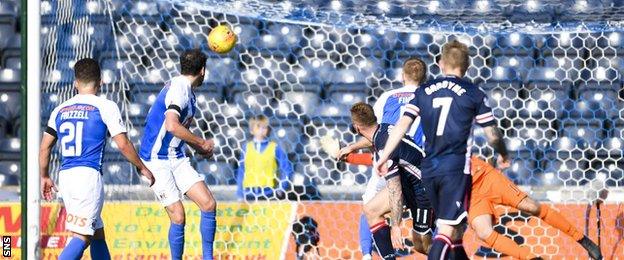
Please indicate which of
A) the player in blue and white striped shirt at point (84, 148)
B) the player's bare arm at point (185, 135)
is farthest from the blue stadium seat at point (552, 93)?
the player in blue and white striped shirt at point (84, 148)

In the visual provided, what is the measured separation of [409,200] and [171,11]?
11.6 feet

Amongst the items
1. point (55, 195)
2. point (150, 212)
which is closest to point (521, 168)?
point (150, 212)

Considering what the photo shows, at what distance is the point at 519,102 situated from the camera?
413 inches

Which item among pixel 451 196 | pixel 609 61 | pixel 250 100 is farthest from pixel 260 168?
pixel 451 196

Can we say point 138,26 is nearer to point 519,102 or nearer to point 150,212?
point 150,212

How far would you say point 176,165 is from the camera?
849 cm

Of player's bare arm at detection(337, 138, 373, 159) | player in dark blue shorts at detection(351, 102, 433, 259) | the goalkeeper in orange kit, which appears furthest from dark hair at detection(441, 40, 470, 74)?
player's bare arm at detection(337, 138, 373, 159)

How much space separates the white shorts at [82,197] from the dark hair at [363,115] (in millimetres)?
1777

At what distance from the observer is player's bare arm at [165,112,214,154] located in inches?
317

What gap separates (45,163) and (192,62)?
4.21ft

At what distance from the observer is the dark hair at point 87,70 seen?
7586mm

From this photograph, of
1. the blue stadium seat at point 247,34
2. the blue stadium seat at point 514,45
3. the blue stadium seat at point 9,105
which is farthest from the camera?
the blue stadium seat at point 9,105

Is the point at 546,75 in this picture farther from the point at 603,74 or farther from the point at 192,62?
the point at 192,62

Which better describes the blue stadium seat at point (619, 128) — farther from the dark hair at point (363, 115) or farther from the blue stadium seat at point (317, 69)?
the dark hair at point (363, 115)
